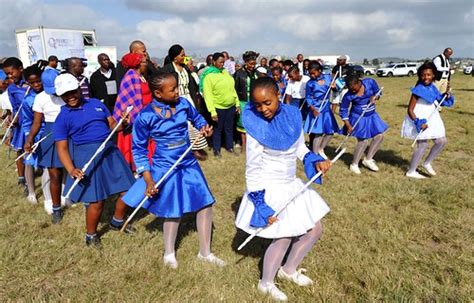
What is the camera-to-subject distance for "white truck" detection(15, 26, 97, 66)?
63.5 ft

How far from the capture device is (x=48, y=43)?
19422 mm

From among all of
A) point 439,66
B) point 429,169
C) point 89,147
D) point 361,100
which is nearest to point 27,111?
point 89,147

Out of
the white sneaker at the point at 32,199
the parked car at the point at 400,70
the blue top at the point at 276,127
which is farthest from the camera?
the parked car at the point at 400,70

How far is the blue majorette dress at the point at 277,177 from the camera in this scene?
9.39 feet

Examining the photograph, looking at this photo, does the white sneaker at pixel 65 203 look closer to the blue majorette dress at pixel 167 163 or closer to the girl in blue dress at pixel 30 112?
the girl in blue dress at pixel 30 112

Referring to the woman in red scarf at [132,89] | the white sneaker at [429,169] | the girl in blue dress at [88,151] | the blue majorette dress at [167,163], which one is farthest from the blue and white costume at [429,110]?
the girl in blue dress at [88,151]

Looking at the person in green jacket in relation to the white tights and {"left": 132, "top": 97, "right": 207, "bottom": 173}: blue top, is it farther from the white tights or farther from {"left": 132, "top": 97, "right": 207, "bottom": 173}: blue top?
the white tights

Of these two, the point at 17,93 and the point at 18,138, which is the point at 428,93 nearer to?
the point at 17,93

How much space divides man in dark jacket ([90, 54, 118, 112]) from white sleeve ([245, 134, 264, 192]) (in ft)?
15.8

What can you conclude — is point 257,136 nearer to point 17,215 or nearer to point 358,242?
point 358,242

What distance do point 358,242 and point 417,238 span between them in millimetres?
754

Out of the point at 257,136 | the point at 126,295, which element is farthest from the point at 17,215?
the point at 257,136

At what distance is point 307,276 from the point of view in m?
3.47

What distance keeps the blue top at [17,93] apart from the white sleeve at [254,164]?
14.6 ft
